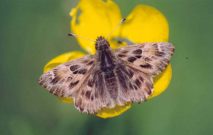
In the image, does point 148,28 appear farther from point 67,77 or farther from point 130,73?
point 67,77

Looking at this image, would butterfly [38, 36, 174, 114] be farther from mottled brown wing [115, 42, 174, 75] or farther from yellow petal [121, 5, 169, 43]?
yellow petal [121, 5, 169, 43]

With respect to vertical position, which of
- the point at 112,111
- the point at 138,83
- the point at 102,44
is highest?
the point at 102,44

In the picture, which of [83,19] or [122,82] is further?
[83,19]

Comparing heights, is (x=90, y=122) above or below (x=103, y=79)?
below

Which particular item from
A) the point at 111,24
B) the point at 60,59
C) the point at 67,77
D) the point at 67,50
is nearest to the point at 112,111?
the point at 67,77
